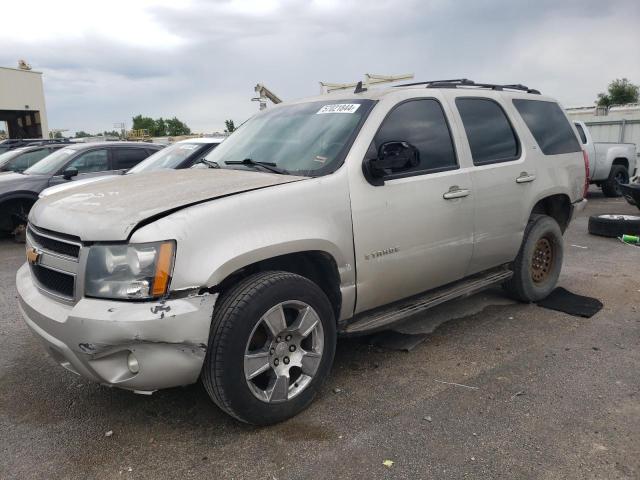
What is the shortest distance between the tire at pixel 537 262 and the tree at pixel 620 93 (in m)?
59.4

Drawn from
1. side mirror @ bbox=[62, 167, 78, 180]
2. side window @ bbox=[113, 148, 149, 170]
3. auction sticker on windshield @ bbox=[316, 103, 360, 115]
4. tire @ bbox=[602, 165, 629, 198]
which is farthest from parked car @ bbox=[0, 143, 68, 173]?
tire @ bbox=[602, 165, 629, 198]

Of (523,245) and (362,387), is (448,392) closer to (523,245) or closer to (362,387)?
(362,387)

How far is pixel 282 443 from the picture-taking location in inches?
111

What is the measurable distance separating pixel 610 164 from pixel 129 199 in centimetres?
1322

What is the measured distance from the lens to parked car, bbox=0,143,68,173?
10465 mm

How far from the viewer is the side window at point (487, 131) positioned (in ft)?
13.5

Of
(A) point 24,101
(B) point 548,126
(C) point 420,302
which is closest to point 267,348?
(C) point 420,302

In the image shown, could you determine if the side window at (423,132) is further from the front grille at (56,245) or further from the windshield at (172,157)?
the windshield at (172,157)

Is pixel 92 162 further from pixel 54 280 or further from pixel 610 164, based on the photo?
pixel 610 164

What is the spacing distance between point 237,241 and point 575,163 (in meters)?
3.74

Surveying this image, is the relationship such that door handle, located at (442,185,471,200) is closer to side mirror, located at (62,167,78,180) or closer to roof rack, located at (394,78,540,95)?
roof rack, located at (394,78,540,95)

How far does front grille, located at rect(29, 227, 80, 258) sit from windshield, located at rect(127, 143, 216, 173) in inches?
181

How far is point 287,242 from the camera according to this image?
2.90m

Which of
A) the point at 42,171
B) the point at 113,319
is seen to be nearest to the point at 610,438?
the point at 113,319
